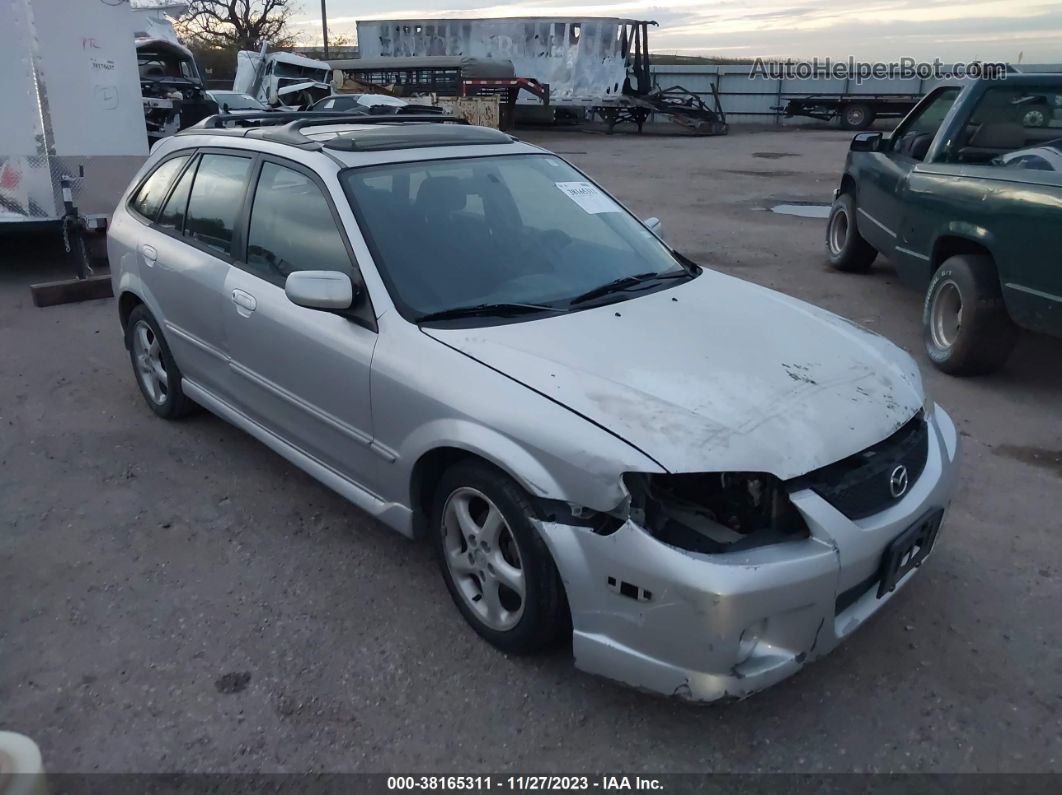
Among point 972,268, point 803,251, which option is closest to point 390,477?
point 972,268

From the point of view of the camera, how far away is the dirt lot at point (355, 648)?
2.61m

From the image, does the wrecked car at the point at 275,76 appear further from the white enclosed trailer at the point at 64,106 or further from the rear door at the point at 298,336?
the rear door at the point at 298,336

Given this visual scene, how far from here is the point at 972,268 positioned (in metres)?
5.37

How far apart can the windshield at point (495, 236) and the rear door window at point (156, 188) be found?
171cm

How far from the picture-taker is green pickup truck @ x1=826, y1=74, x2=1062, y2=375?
486 centimetres

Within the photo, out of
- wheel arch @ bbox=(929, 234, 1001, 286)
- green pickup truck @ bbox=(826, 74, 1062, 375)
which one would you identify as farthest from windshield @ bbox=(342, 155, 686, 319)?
wheel arch @ bbox=(929, 234, 1001, 286)

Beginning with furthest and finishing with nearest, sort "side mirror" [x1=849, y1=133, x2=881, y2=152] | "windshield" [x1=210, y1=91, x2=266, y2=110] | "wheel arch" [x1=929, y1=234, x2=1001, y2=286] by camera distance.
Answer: "windshield" [x1=210, y1=91, x2=266, y2=110] < "side mirror" [x1=849, y1=133, x2=881, y2=152] < "wheel arch" [x1=929, y1=234, x2=1001, y2=286]

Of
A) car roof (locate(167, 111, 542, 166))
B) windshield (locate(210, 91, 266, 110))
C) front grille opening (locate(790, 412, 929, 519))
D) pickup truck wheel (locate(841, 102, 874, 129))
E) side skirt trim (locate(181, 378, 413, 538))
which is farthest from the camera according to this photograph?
pickup truck wheel (locate(841, 102, 874, 129))

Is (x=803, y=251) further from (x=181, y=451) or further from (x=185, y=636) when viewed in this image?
(x=185, y=636)

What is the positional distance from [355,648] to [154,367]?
2694mm

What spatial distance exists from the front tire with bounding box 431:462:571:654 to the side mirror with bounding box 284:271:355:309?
770 mm

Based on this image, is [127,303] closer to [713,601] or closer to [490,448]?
[490,448]

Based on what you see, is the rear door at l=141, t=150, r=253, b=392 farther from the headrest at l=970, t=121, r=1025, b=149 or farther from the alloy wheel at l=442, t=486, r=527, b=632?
the headrest at l=970, t=121, r=1025, b=149

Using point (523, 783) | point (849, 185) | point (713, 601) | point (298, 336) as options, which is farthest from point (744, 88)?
point (523, 783)
